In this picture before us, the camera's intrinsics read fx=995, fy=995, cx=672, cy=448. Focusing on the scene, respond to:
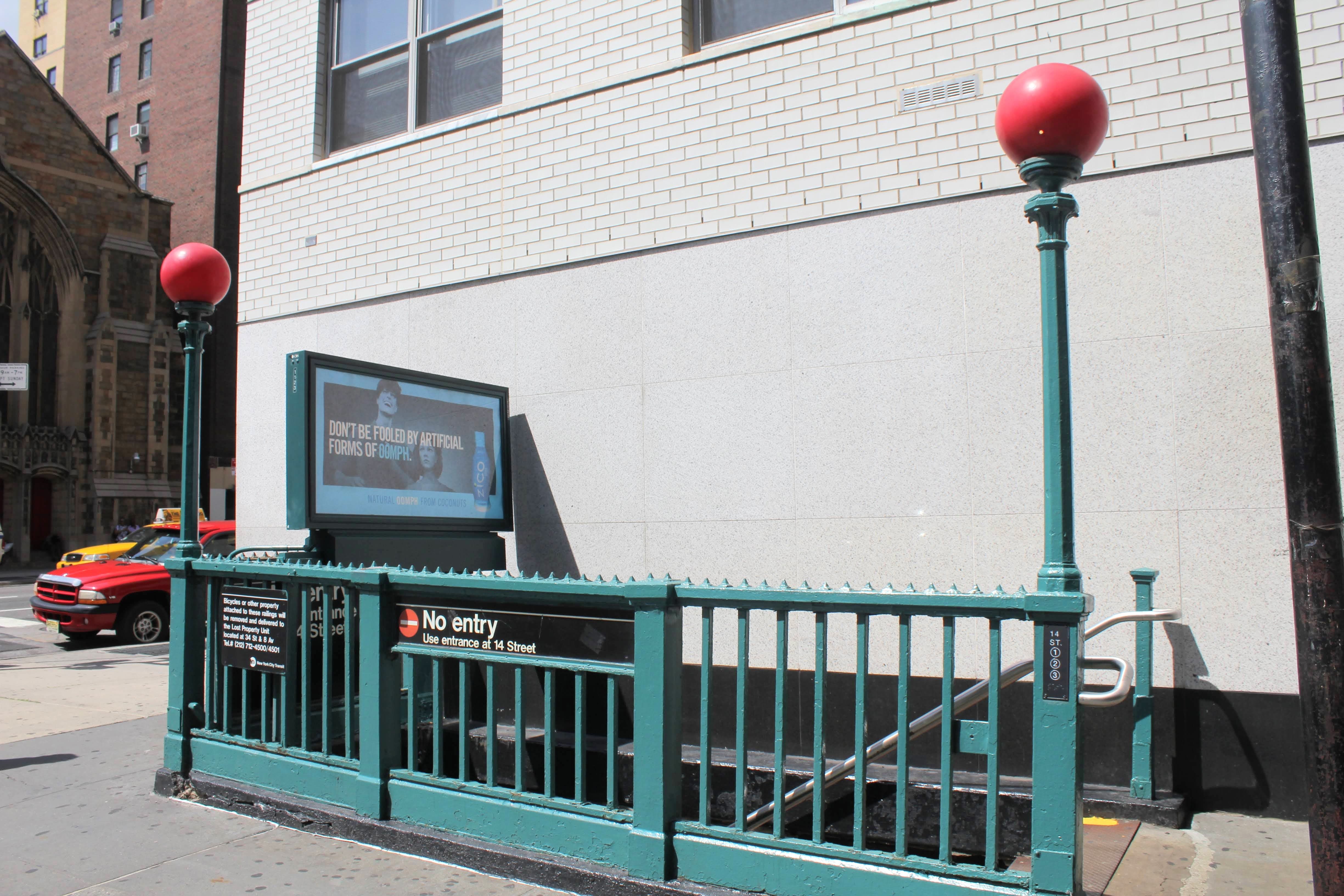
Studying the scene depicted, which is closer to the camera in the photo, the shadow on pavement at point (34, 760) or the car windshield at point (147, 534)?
the shadow on pavement at point (34, 760)

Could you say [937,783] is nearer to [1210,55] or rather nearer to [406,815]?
[406,815]

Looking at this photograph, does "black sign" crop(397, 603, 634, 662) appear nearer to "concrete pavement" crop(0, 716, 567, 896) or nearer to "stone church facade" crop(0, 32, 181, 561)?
"concrete pavement" crop(0, 716, 567, 896)

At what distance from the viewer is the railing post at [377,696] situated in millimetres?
4789

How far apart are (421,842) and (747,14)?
582 centimetres

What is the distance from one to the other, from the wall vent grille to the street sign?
15.4 m

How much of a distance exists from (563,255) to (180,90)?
132 feet

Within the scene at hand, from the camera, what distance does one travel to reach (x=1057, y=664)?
3.36 m

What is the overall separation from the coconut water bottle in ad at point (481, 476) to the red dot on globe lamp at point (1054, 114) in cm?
468

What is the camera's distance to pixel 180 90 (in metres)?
40.3

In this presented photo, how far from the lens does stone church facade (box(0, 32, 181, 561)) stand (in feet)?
111

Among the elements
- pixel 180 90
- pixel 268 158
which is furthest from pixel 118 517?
pixel 268 158

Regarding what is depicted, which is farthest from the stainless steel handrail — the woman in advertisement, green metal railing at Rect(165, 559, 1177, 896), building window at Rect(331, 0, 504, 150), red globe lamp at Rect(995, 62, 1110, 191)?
building window at Rect(331, 0, 504, 150)

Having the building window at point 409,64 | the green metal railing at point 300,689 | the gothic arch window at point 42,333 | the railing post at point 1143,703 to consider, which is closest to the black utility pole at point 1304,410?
the railing post at point 1143,703

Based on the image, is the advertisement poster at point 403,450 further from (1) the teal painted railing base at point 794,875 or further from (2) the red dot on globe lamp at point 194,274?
(1) the teal painted railing base at point 794,875
